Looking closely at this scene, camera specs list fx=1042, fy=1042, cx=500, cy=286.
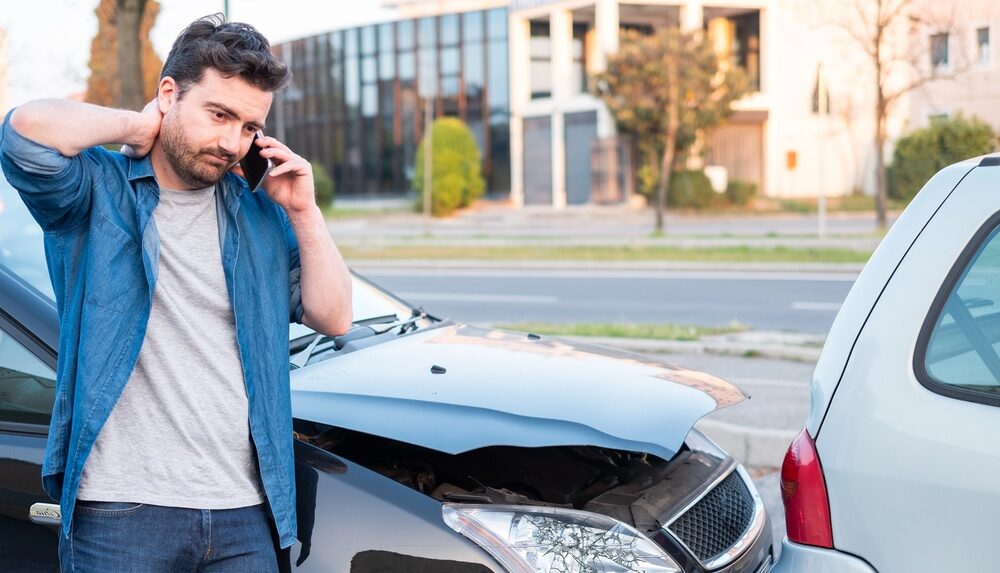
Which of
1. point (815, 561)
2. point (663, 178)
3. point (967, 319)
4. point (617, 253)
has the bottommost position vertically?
point (617, 253)

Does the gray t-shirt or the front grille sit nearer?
the gray t-shirt

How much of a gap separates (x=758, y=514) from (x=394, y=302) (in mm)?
1668

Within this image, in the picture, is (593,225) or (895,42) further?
(593,225)

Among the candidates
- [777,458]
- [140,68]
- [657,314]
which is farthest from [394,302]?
[140,68]

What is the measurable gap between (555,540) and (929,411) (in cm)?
87

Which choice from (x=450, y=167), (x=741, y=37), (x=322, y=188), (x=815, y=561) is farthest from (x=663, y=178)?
(x=815, y=561)

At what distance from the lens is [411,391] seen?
2.77m

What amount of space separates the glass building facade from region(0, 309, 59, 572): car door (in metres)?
35.4

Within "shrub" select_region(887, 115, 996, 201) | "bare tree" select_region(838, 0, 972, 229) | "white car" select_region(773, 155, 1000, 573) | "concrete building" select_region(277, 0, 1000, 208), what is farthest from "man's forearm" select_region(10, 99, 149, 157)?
"concrete building" select_region(277, 0, 1000, 208)

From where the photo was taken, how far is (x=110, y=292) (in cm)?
204

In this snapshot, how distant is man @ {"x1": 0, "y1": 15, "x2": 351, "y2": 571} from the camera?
204 cm

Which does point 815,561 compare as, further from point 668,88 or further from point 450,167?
point 450,167

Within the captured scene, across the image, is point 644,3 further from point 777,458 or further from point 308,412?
point 308,412

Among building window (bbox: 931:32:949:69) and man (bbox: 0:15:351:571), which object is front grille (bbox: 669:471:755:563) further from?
building window (bbox: 931:32:949:69)
